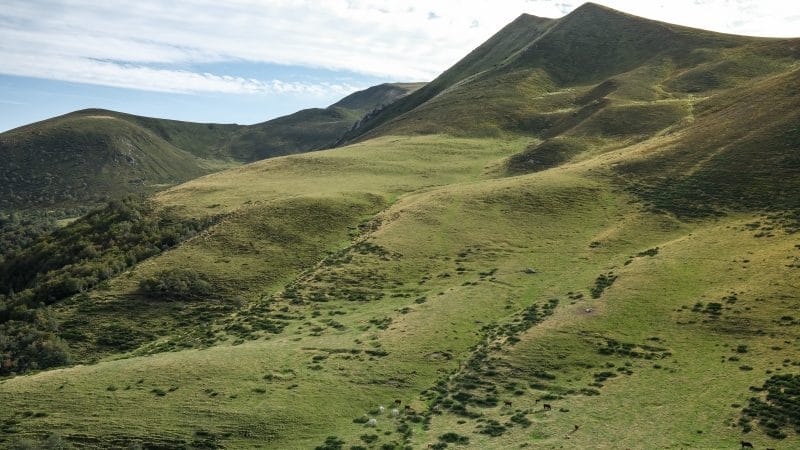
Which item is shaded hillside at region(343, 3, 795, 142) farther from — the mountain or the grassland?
the grassland

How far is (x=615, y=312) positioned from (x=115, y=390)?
1516 inches

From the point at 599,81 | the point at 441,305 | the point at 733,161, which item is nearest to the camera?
the point at 441,305

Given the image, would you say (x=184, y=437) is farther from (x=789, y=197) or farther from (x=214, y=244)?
(x=789, y=197)

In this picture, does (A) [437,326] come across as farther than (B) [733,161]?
No

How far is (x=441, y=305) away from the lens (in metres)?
53.2

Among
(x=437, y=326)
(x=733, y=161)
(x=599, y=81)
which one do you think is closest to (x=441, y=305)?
(x=437, y=326)

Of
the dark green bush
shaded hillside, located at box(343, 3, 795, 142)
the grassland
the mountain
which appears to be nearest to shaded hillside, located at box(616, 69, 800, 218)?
the mountain

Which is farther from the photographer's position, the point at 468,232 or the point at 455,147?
the point at 455,147

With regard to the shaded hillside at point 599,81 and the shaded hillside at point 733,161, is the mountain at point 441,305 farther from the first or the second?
the shaded hillside at point 599,81

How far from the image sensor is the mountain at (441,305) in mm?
34938

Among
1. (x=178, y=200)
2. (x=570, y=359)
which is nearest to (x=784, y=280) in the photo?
(x=570, y=359)

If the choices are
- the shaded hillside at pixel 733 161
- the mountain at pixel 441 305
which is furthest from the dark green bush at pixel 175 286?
the shaded hillside at pixel 733 161

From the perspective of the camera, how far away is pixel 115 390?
39438 millimetres

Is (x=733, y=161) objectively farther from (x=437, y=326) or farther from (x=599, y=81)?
(x=599, y=81)
